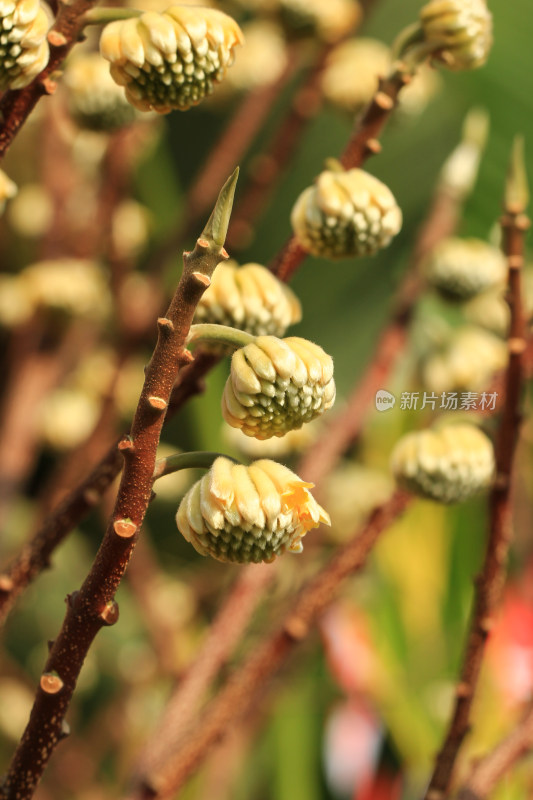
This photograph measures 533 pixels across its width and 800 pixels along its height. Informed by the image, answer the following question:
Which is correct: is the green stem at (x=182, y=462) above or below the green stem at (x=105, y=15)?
below

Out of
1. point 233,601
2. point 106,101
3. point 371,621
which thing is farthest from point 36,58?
point 371,621

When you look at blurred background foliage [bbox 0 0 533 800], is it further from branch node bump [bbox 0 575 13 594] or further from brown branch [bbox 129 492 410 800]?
branch node bump [bbox 0 575 13 594]

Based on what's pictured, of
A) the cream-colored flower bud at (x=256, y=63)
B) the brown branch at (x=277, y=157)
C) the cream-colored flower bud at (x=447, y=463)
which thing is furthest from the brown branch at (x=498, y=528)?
→ the cream-colored flower bud at (x=256, y=63)

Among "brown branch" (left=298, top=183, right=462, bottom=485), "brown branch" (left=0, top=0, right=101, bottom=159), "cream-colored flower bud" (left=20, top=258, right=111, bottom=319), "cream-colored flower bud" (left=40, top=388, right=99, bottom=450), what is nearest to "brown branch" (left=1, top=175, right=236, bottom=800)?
"brown branch" (left=0, top=0, right=101, bottom=159)

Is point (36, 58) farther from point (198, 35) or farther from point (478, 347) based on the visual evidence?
point (478, 347)

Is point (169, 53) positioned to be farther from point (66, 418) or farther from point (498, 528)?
point (66, 418)

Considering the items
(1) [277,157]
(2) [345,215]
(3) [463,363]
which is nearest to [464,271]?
(3) [463,363]

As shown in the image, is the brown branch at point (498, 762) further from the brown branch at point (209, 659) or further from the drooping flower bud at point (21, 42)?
the drooping flower bud at point (21, 42)
